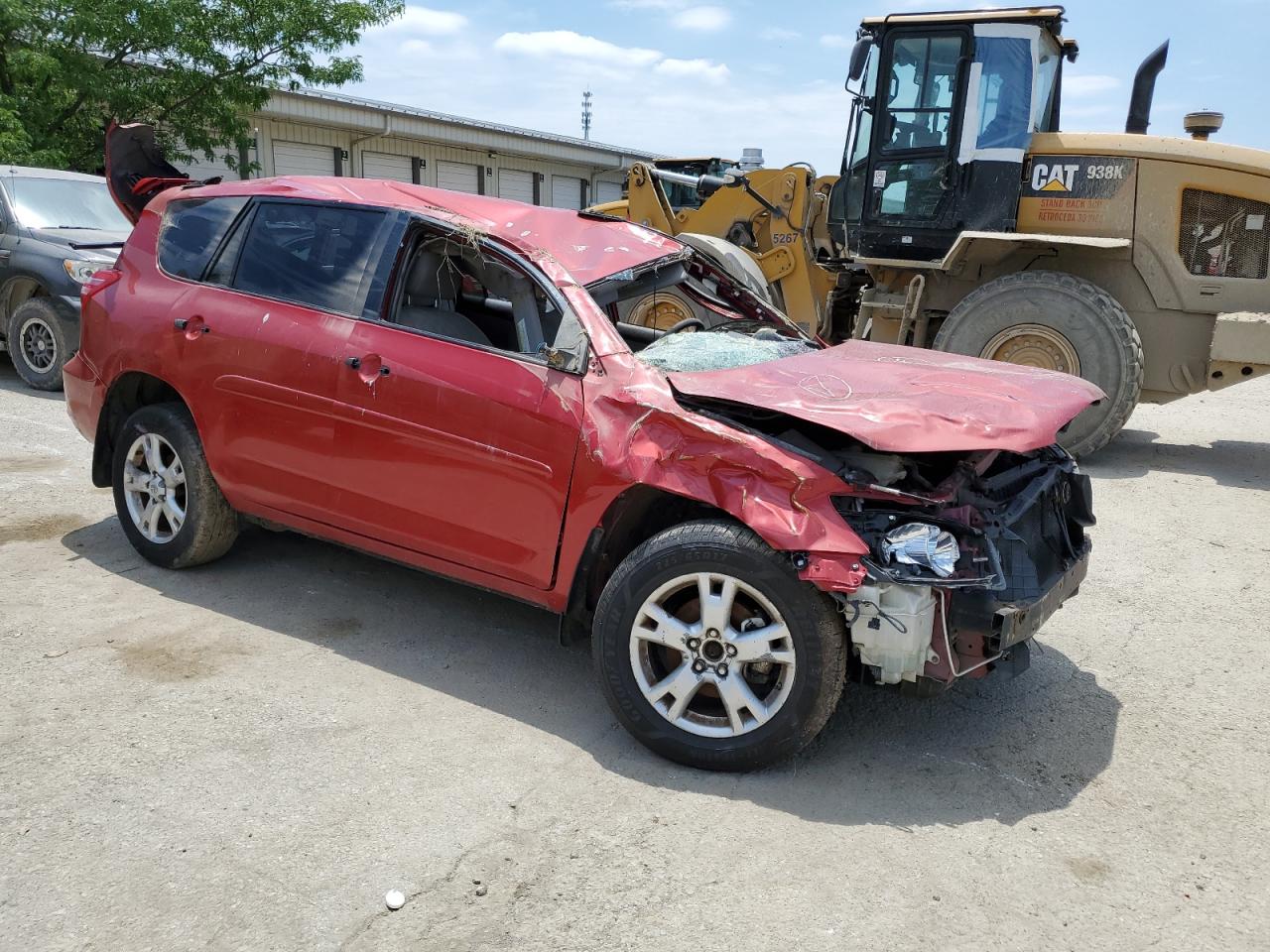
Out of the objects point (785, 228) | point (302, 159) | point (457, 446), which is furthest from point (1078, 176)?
point (302, 159)

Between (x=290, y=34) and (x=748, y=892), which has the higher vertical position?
(x=290, y=34)

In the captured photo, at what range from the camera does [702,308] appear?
521 cm

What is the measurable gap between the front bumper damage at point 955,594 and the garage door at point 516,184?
2372cm

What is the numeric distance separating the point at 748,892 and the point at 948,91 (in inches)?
297

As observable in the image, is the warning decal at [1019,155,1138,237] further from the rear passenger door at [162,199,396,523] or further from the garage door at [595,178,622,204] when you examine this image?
the garage door at [595,178,622,204]

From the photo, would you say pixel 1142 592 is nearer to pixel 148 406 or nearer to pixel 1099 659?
pixel 1099 659

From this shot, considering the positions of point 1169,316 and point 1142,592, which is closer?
point 1142,592

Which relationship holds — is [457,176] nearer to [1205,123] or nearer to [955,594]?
[1205,123]

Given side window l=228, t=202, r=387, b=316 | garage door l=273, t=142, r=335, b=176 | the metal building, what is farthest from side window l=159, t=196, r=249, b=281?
garage door l=273, t=142, r=335, b=176

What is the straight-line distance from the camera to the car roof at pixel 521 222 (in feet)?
13.6

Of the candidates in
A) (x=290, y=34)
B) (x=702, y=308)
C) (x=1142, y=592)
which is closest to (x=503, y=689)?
(x=702, y=308)

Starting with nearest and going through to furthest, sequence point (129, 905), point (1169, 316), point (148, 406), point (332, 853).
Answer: point (129, 905) < point (332, 853) < point (148, 406) < point (1169, 316)

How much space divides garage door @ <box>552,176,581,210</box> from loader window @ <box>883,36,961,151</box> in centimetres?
1945

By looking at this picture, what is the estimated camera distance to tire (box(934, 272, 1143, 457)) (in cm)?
787
